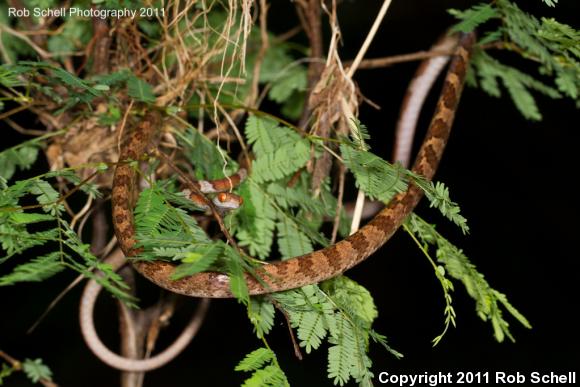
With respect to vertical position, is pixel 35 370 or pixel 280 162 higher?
pixel 280 162

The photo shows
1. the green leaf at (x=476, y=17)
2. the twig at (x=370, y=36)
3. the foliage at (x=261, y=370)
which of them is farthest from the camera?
the green leaf at (x=476, y=17)

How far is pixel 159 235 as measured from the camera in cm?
231

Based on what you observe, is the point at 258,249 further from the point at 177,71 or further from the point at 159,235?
the point at 177,71

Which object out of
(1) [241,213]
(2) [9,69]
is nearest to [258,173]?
(1) [241,213]

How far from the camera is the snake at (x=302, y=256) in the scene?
269 cm

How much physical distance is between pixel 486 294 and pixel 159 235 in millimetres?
1646

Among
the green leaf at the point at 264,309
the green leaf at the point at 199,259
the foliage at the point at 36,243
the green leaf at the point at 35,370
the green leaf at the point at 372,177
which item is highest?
the green leaf at the point at 372,177

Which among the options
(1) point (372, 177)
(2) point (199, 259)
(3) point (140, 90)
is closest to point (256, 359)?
(2) point (199, 259)

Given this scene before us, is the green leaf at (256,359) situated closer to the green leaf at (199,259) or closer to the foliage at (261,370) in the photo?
the foliage at (261,370)

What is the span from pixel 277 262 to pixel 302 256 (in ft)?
0.66

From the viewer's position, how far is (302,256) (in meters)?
2.93

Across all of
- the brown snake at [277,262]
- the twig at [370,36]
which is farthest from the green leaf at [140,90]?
the twig at [370,36]

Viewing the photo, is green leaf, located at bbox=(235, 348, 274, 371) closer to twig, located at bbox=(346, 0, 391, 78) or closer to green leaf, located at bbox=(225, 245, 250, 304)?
green leaf, located at bbox=(225, 245, 250, 304)

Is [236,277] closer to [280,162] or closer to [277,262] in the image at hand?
[277,262]
